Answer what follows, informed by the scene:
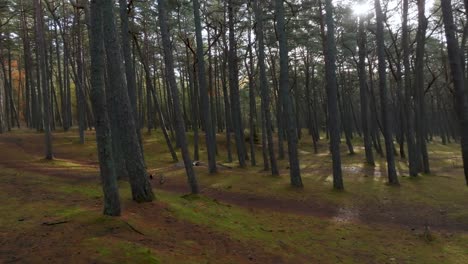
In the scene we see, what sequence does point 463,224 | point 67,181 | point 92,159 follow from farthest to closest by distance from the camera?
point 92,159 < point 67,181 < point 463,224

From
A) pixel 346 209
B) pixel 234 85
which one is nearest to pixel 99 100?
pixel 346 209

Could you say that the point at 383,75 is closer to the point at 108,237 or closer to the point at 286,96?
the point at 286,96

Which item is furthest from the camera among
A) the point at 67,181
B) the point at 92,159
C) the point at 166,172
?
the point at 92,159

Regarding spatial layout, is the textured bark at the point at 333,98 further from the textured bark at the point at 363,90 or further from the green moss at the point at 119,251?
the green moss at the point at 119,251

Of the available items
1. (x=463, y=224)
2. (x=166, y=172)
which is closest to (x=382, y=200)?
(x=463, y=224)

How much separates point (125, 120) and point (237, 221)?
160 inches

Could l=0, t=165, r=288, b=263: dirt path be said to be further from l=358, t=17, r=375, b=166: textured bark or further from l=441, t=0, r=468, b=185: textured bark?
l=358, t=17, r=375, b=166: textured bark

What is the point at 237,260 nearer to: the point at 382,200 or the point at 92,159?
the point at 382,200

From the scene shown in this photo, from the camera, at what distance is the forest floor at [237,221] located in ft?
22.5

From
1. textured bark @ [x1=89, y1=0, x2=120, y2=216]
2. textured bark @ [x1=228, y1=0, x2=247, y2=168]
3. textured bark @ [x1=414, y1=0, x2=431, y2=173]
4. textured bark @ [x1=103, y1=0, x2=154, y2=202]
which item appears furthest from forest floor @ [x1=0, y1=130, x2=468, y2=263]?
textured bark @ [x1=228, y1=0, x2=247, y2=168]

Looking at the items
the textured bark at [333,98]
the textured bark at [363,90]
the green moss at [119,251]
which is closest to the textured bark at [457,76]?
the textured bark at [333,98]

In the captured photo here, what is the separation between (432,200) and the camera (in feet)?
47.9

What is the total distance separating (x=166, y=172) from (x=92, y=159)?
26.4 feet

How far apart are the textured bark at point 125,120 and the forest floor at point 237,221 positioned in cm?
48
